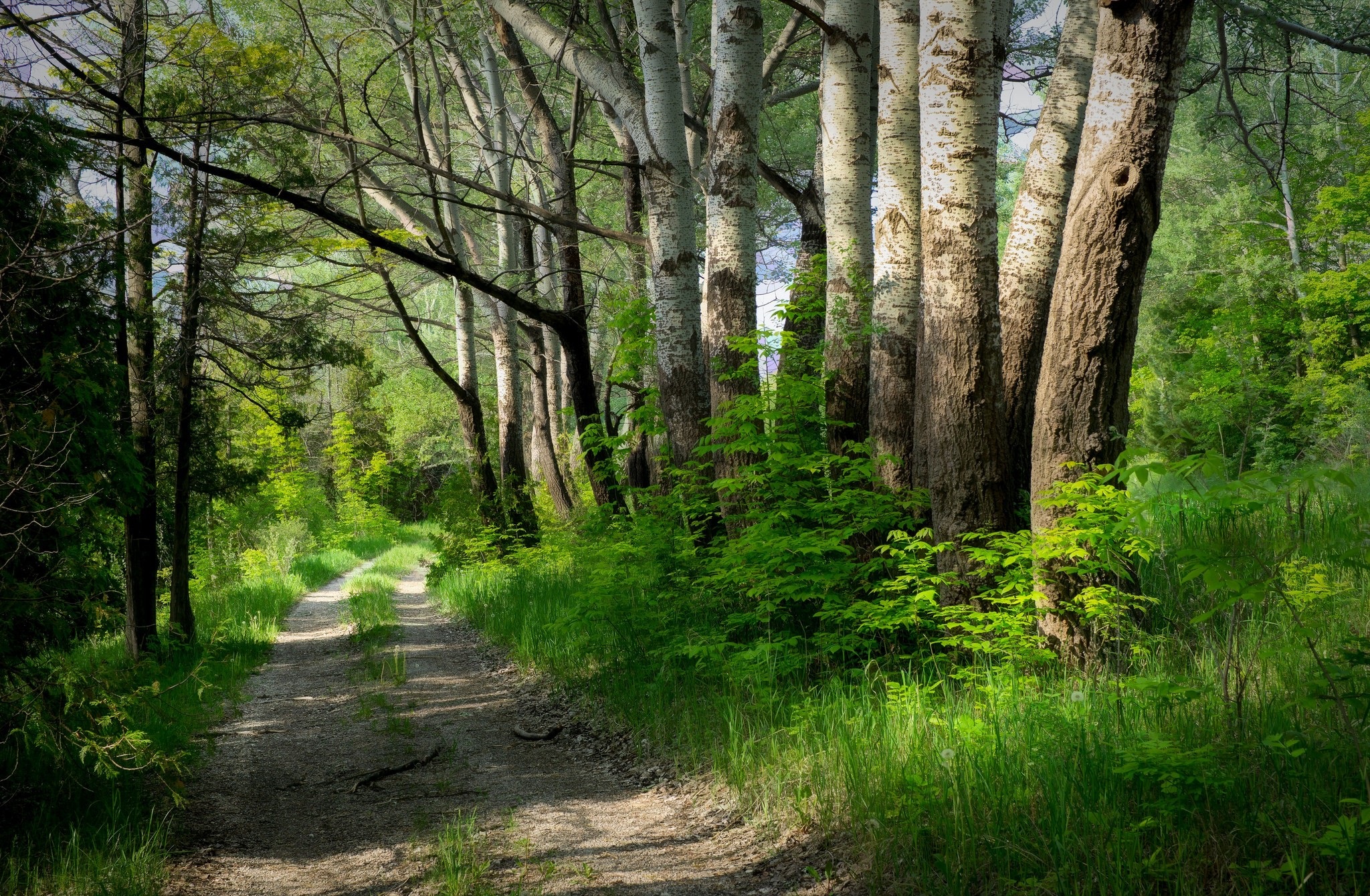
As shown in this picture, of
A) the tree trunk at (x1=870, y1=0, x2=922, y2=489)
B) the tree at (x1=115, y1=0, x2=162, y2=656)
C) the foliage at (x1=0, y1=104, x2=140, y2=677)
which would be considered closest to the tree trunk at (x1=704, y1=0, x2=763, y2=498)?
the tree trunk at (x1=870, y1=0, x2=922, y2=489)

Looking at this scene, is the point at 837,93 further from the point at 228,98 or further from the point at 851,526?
the point at 228,98

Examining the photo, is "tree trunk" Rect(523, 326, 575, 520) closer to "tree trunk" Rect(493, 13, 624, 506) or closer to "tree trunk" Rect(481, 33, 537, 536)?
"tree trunk" Rect(481, 33, 537, 536)

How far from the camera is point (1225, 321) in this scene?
20.3 m

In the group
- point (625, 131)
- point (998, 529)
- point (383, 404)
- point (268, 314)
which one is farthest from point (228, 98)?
point (383, 404)

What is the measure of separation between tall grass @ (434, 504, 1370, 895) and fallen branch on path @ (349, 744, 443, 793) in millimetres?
1192

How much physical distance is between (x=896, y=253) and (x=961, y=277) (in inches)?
32.6

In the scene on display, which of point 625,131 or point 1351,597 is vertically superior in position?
point 625,131

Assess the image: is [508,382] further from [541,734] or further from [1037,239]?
[1037,239]

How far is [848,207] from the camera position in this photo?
20.7 ft

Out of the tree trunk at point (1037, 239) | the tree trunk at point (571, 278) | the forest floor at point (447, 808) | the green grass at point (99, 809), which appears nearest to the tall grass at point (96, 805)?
the green grass at point (99, 809)

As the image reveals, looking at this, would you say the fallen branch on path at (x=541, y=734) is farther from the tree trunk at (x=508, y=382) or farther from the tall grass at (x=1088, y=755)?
the tree trunk at (x=508, y=382)

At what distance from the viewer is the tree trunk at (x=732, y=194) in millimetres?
6762

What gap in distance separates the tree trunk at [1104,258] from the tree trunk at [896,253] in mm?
1202

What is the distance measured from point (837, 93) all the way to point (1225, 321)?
58.9 feet
